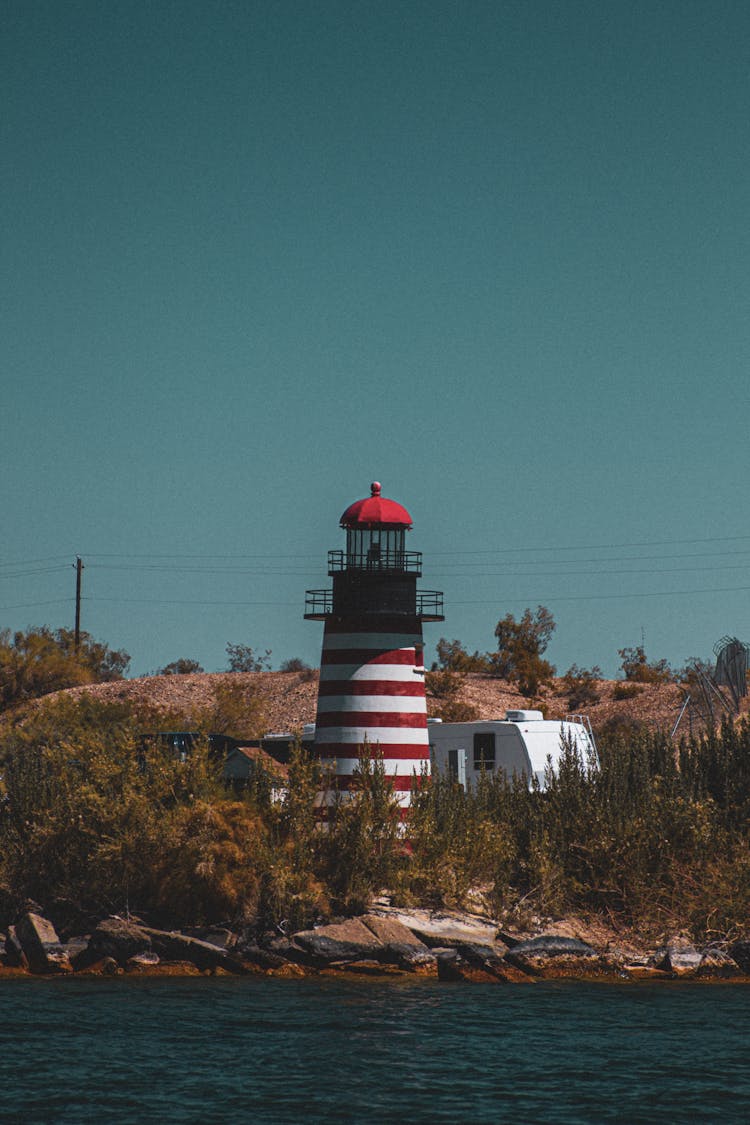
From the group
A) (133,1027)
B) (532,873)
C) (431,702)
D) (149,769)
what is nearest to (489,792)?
(532,873)

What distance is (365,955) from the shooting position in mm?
30797

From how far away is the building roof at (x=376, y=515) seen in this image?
114 ft

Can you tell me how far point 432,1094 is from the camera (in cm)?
2136

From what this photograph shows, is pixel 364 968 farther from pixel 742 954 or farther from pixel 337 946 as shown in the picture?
pixel 742 954

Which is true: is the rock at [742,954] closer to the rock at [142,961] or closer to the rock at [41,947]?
the rock at [142,961]

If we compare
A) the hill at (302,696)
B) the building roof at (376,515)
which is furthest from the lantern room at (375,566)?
the hill at (302,696)

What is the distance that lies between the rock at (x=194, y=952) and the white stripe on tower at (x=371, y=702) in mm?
5055

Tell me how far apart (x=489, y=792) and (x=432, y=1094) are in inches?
614

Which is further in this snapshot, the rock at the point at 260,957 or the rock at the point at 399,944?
the rock at the point at 260,957

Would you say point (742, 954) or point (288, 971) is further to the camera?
point (742, 954)

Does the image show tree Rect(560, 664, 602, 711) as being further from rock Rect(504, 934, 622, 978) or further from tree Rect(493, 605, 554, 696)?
rock Rect(504, 934, 622, 978)

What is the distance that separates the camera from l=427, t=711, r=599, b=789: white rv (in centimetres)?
4075

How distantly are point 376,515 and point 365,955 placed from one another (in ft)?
34.1

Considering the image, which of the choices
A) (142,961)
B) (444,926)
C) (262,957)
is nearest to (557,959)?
(444,926)
